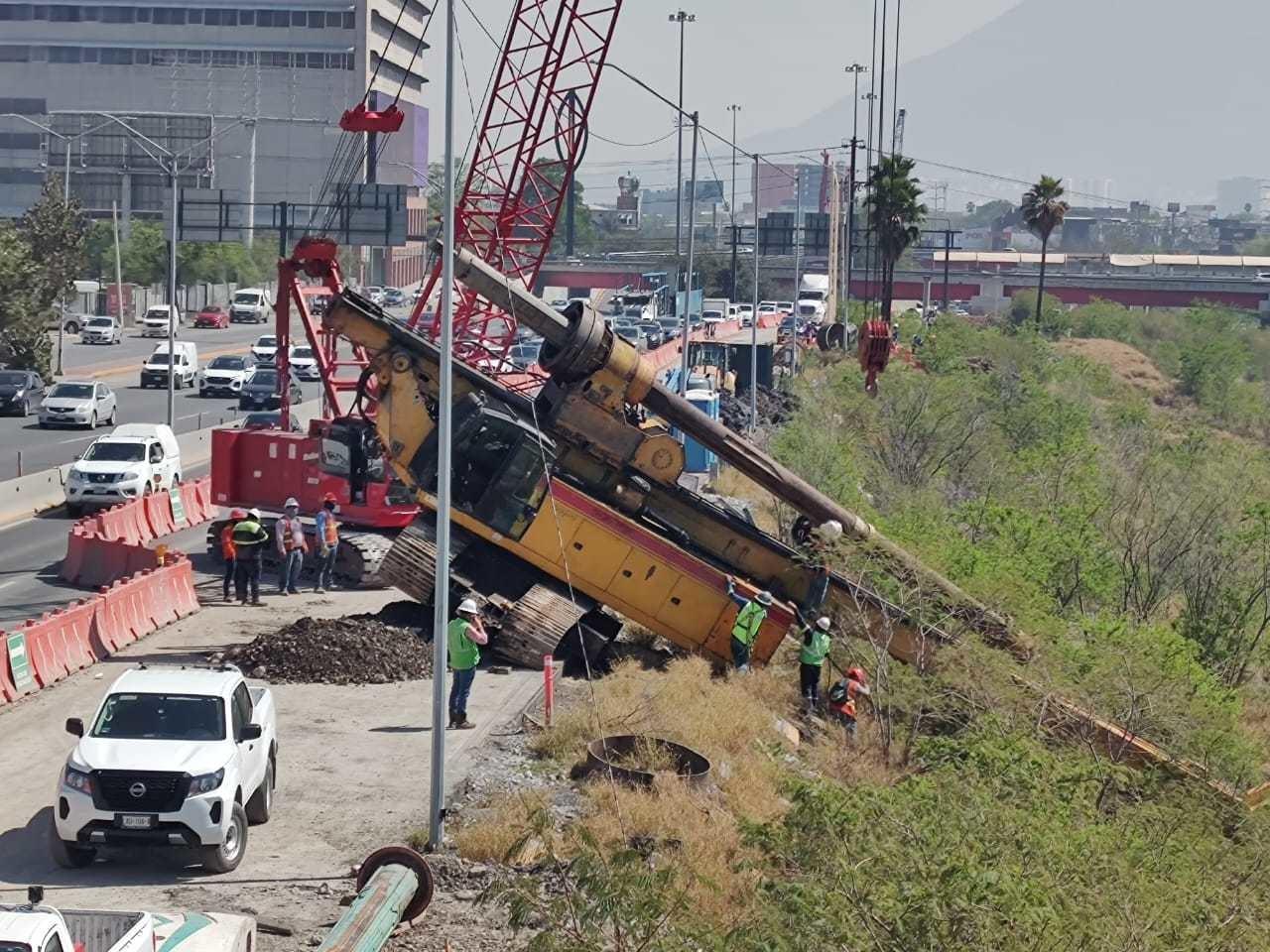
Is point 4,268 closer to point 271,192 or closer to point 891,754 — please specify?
point 891,754

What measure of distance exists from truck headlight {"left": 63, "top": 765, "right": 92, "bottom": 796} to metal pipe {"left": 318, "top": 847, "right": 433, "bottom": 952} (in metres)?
2.53

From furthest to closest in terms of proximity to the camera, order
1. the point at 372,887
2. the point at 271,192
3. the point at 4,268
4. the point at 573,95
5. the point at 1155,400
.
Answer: the point at 271,192 → the point at 1155,400 → the point at 4,268 → the point at 573,95 → the point at 372,887

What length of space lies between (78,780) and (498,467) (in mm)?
11183

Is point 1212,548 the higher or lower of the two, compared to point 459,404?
lower

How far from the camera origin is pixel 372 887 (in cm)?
1520

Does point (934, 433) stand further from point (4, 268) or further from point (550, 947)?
point (550, 947)

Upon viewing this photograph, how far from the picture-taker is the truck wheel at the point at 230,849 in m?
17.2

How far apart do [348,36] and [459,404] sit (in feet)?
447

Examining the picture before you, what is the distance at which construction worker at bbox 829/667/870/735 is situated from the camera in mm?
25406

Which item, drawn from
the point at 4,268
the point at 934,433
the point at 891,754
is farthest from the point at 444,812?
the point at 4,268

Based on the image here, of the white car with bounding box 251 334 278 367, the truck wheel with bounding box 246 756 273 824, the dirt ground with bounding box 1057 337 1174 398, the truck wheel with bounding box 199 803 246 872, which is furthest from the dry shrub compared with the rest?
the dirt ground with bounding box 1057 337 1174 398

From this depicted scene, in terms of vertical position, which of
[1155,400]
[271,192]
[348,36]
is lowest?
[1155,400]

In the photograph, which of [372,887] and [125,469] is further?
[125,469]

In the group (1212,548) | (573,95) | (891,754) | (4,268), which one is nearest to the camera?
(891,754)
